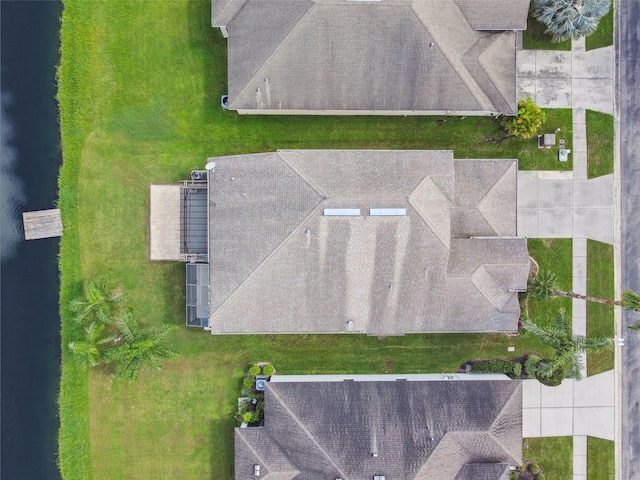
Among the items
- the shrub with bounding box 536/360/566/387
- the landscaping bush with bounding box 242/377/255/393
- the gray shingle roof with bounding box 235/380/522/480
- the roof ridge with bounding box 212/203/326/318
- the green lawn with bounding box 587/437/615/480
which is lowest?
the green lawn with bounding box 587/437/615/480

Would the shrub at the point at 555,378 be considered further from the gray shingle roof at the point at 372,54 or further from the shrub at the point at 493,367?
the gray shingle roof at the point at 372,54

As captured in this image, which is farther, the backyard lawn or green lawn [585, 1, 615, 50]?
green lawn [585, 1, 615, 50]

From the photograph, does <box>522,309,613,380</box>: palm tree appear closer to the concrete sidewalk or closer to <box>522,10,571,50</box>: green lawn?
the concrete sidewalk

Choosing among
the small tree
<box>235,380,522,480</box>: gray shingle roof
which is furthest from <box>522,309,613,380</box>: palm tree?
the small tree

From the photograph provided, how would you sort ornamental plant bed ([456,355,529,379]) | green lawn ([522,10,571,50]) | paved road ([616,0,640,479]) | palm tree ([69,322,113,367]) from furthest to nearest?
paved road ([616,0,640,479]) < green lawn ([522,10,571,50]) < ornamental plant bed ([456,355,529,379]) < palm tree ([69,322,113,367])

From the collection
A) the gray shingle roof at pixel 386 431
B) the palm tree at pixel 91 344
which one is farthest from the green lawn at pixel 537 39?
the palm tree at pixel 91 344

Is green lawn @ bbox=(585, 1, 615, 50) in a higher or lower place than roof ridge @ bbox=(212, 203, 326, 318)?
higher

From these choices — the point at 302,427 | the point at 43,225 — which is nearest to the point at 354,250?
the point at 302,427
